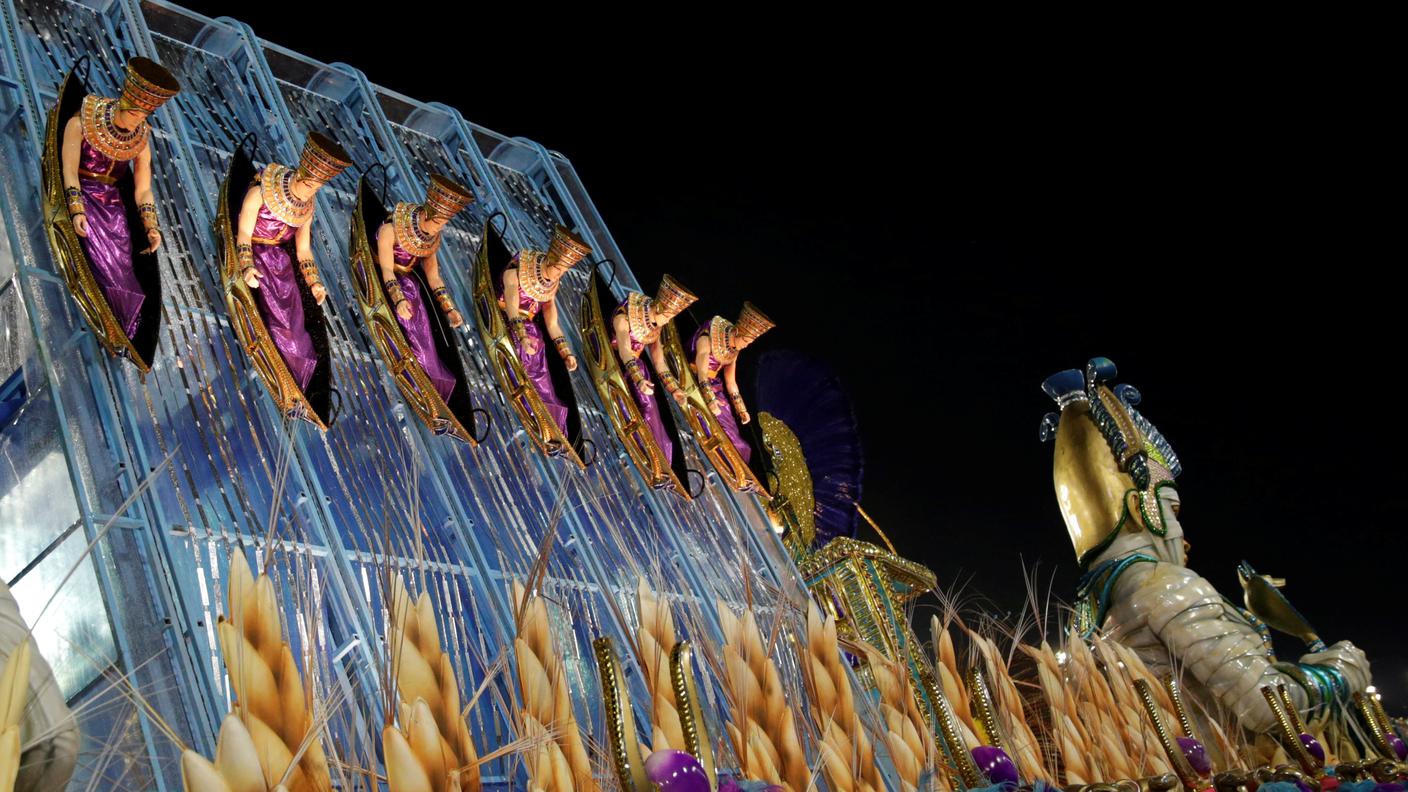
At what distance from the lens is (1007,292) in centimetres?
→ 532

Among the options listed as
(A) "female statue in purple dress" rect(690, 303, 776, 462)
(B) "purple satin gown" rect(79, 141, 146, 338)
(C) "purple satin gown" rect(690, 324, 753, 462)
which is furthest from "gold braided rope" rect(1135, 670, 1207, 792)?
(A) "female statue in purple dress" rect(690, 303, 776, 462)

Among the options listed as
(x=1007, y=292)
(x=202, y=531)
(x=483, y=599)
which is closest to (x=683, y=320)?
(x=1007, y=292)

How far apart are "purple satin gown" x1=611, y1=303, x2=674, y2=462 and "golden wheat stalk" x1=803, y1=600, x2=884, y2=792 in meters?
2.46

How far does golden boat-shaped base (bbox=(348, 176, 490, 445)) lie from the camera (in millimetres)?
3121

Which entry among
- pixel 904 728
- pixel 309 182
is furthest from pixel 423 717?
pixel 309 182

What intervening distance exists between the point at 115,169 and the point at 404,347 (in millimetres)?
822

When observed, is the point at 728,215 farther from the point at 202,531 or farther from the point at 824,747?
the point at 824,747

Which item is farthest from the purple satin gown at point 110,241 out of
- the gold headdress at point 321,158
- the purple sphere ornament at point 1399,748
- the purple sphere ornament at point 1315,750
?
the purple sphere ornament at point 1399,748

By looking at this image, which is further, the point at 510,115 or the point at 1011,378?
the point at 1011,378

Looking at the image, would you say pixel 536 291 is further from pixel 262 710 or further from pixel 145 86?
pixel 262 710

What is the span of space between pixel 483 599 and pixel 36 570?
1.03m

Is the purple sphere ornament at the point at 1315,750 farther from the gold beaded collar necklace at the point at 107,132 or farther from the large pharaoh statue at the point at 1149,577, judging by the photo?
the gold beaded collar necklace at the point at 107,132

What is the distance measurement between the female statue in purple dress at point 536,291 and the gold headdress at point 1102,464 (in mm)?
1588

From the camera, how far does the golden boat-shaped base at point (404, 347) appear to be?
123 inches
